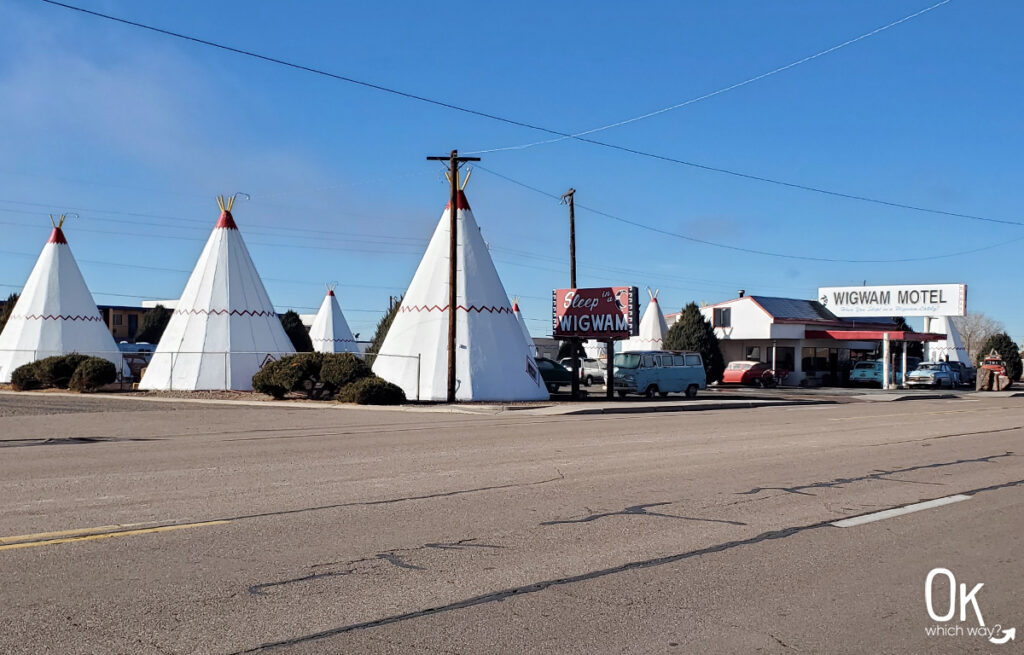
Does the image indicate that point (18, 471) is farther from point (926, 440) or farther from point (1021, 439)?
point (1021, 439)

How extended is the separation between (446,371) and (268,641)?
74.9 ft

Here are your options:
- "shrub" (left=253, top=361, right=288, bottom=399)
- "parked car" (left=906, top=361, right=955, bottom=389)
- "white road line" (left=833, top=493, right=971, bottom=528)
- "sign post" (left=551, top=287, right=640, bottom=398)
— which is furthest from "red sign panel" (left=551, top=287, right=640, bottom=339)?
"parked car" (left=906, top=361, right=955, bottom=389)

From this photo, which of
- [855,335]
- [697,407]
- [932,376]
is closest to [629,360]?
[697,407]

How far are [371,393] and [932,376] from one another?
3225cm

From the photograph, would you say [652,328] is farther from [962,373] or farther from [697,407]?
[697,407]

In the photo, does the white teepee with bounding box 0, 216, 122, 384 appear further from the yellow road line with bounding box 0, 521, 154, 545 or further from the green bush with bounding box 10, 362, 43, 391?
the yellow road line with bounding box 0, 521, 154, 545

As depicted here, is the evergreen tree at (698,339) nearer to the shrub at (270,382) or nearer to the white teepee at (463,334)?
the white teepee at (463,334)

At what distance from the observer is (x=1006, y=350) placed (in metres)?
61.4

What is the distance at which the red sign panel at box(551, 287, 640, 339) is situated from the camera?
29.4 m

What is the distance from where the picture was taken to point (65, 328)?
117 feet

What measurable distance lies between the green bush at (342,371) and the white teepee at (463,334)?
1783 mm

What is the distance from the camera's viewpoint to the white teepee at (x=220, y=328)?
30219mm

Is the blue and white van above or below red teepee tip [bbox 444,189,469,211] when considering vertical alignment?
below

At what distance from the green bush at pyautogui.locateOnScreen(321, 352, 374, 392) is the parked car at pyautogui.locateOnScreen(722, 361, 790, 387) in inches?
935
